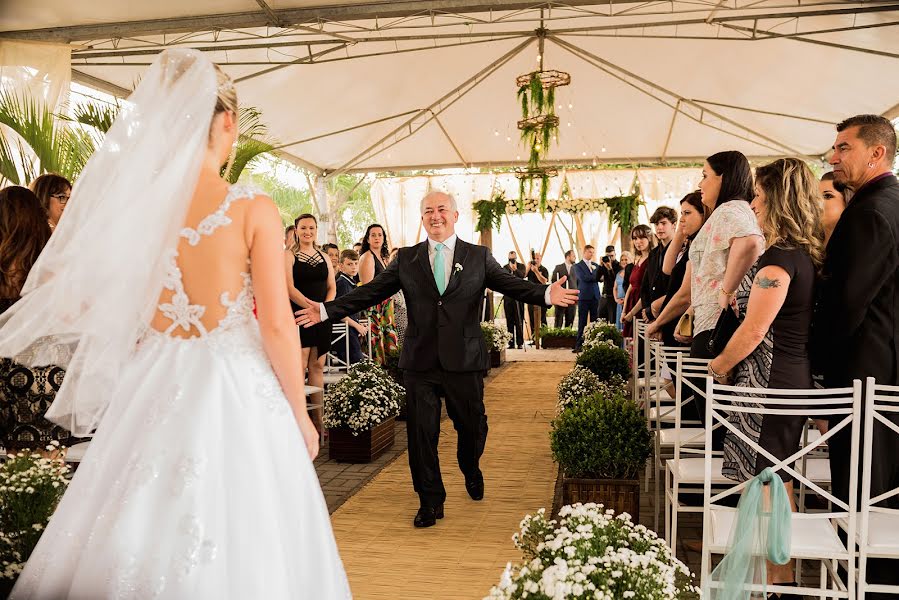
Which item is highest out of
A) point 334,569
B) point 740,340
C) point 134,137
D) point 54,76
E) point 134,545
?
point 54,76

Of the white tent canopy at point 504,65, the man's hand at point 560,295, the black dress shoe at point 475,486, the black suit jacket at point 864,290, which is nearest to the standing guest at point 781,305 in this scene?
the black suit jacket at point 864,290

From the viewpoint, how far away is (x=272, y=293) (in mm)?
2252

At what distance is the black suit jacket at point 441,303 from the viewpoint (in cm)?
469

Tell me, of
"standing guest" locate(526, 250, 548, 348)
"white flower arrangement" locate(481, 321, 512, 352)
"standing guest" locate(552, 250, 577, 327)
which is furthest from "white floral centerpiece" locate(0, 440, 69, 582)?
"standing guest" locate(526, 250, 548, 348)

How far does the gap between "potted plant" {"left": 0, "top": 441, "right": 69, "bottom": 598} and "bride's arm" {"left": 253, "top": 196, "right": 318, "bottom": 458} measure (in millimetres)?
1230

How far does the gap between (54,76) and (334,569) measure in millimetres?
7853

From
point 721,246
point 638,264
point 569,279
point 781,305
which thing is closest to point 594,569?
point 781,305

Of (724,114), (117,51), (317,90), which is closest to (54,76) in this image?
(117,51)

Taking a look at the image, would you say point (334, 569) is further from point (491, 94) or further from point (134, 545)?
point (491, 94)

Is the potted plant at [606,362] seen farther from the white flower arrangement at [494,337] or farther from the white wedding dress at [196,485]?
the white wedding dress at [196,485]

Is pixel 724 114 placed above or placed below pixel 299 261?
above

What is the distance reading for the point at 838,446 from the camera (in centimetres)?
310

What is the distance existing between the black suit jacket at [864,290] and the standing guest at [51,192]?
12.6ft

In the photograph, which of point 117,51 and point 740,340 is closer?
point 740,340
